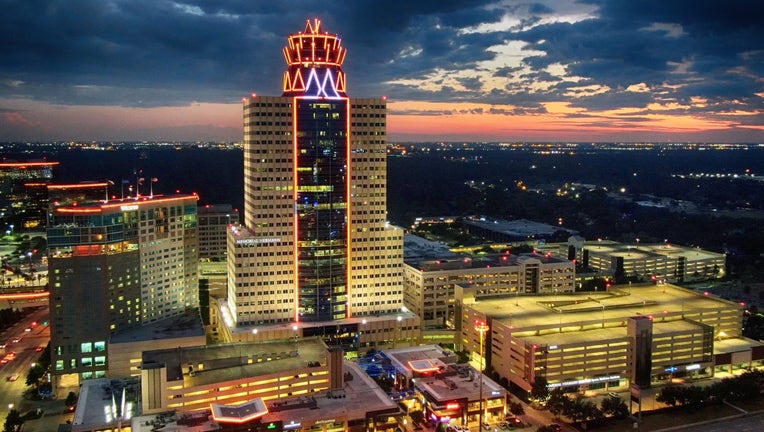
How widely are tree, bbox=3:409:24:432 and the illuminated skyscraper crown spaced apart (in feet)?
145

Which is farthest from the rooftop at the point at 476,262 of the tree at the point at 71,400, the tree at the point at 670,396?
the tree at the point at 71,400

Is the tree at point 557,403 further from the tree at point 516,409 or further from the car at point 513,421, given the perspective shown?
the car at point 513,421

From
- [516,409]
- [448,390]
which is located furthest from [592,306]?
[448,390]

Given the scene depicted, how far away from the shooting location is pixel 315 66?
262 ft

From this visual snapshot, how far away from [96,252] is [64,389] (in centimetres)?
1497

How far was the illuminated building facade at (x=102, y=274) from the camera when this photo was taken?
237ft

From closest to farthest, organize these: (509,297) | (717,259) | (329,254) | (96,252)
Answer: (96,252), (329,254), (509,297), (717,259)

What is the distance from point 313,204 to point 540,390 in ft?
108

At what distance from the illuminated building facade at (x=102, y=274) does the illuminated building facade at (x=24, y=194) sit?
10365cm

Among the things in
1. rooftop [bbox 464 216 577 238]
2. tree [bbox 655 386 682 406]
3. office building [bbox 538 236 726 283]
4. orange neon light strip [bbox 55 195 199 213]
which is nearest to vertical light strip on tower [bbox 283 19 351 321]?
orange neon light strip [bbox 55 195 199 213]

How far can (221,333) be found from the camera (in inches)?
3305

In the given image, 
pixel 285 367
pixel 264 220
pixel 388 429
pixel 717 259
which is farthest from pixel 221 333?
pixel 717 259

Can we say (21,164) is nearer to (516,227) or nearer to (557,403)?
(516,227)

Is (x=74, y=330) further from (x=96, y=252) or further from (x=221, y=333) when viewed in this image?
(x=221, y=333)
